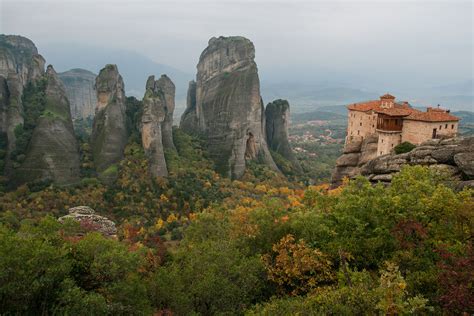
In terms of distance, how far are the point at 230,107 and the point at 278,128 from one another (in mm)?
19170

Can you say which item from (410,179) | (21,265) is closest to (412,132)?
(410,179)

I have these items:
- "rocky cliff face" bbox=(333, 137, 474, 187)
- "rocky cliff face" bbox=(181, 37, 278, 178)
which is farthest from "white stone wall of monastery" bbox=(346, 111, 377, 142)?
"rocky cliff face" bbox=(181, 37, 278, 178)

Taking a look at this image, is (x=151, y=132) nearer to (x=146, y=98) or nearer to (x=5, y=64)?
(x=146, y=98)

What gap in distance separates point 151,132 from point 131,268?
4871 centimetres

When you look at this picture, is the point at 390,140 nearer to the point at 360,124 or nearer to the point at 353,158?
the point at 353,158

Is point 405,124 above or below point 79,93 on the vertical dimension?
below

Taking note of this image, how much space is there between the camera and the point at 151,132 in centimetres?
6397

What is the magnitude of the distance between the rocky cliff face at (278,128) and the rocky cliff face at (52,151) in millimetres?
47832

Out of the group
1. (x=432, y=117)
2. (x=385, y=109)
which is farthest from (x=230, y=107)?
(x=432, y=117)

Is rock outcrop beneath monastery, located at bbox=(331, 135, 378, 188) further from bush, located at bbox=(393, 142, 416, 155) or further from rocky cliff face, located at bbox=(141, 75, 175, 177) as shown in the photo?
rocky cliff face, located at bbox=(141, 75, 175, 177)

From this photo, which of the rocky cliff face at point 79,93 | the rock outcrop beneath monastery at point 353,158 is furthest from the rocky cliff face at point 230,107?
the rocky cliff face at point 79,93

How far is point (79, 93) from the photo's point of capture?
497 feet

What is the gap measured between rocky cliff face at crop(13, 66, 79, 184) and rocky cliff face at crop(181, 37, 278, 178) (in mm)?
27991

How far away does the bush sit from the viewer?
34562mm
